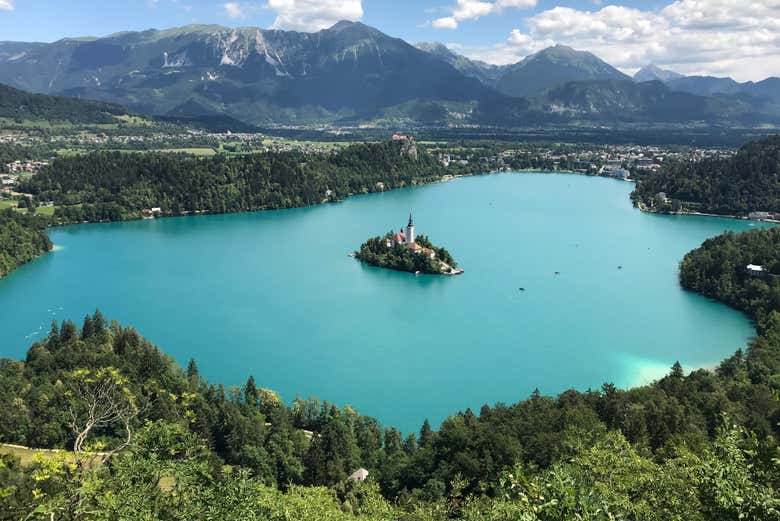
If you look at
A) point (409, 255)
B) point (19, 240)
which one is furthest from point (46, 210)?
point (409, 255)

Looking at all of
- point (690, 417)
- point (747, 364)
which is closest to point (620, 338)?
point (747, 364)

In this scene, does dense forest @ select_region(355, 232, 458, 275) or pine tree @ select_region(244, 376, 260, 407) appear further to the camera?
dense forest @ select_region(355, 232, 458, 275)

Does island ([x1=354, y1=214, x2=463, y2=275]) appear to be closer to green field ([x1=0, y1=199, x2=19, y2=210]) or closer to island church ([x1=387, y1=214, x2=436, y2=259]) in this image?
island church ([x1=387, y1=214, x2=436, y2=259])

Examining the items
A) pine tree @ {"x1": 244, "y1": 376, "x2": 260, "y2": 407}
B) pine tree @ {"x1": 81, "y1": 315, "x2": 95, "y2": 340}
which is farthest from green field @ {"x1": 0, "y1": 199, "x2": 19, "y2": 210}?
pine tree @ {"x1": 244, "y1": 376, "x2": 260, "y2": 407}

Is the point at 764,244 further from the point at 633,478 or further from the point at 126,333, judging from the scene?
the point at 126,333

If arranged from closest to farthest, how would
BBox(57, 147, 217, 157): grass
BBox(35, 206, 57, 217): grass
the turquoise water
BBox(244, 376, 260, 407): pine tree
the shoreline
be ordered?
BBox(244, 376, 260, 407): pine tree, the turquoise water, BBox(35, 206, 57, 217): grass, the shoreline, BBox(57, 147, 217, 157): grass

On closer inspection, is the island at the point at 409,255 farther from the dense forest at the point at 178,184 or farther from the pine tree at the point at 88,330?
the dense forest at the point at 178,184

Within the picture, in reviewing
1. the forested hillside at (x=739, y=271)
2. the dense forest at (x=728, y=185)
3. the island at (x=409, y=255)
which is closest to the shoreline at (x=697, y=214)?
the dense forest at (x=728, y=185)
